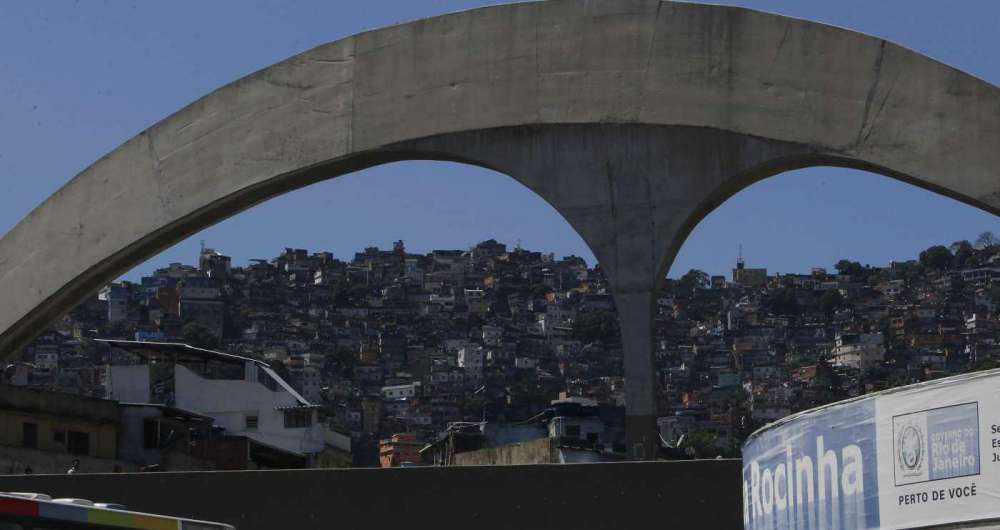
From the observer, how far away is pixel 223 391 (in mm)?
61031

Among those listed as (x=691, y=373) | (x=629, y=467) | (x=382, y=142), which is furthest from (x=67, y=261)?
(x=691, y=373)

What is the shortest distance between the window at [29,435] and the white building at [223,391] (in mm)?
11741

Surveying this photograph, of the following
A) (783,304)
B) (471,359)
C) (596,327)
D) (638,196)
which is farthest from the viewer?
(783,304)

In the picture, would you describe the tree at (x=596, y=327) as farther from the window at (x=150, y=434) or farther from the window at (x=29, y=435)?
the window at (x=29, y=435)

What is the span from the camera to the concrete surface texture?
25.3 m

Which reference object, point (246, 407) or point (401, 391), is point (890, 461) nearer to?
point (246, 407)

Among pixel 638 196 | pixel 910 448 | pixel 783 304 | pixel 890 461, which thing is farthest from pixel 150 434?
pixel 783 304

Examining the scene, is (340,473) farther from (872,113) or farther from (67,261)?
(67,261)

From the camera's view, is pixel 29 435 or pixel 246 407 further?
pixel 246 407

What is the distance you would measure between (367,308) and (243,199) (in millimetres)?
140054

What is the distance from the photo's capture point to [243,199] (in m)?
29.3

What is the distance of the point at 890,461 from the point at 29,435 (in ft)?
107

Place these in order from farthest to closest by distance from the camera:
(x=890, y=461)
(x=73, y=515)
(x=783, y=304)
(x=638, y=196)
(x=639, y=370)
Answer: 1. (x=783, y=304)
2. (x=638, y=196)
3. (x=639, y=370)
4. (x=890, y=461)
5. (x=73, y=515)

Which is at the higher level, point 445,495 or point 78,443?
point 78,443
